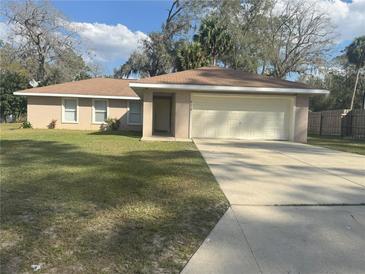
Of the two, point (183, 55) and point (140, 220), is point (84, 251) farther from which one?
point (183, 55)

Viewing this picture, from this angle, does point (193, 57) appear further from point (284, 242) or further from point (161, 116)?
point (284, 242)

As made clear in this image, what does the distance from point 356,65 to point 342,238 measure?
168 ft

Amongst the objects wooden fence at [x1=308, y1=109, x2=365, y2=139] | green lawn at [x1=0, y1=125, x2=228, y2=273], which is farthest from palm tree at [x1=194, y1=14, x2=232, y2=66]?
green lawn at [x1=0, y1=125, x2=228, y2=273]

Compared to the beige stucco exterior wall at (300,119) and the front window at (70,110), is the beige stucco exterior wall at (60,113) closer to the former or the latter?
the front window at (70,110)

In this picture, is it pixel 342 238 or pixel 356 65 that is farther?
pixel 356 65

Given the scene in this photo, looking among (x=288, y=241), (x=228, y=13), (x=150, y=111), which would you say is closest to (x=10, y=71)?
(x=228, y=13)

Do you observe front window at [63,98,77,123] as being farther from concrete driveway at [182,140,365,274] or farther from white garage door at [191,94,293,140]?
concrete driveway at [182,140,365,274]

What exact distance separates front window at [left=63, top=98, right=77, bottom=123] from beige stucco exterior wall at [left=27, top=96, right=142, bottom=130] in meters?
0.29

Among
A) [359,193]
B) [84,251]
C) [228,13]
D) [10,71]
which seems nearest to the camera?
[84,251]

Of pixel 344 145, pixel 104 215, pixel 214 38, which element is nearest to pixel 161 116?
pixel 214 38

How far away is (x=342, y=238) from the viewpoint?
4.65 meters

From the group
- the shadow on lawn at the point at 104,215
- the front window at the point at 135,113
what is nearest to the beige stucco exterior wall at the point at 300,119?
the front window at the point at 135,113

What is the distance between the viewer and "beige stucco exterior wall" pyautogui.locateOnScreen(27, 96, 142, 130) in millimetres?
25578

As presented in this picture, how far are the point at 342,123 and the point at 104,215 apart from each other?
1000 inches
